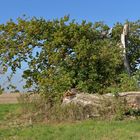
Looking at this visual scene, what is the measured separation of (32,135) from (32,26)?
7.32 metres

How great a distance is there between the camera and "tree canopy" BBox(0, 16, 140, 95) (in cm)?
1755

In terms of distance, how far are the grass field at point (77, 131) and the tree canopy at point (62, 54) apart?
3.86m

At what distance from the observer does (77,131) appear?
12016 millimetres

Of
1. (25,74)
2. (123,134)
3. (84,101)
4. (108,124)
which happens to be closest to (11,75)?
(25,74)

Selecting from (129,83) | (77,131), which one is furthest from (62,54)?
(77,131)

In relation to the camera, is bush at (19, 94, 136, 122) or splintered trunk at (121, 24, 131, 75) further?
splintered trunk at (121, 24, 131, 75)

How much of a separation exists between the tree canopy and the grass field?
3.86 metres

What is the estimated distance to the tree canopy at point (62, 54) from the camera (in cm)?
1755

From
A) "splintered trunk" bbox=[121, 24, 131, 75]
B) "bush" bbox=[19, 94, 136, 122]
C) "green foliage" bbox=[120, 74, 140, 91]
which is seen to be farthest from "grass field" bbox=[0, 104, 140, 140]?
"splintered trunk" bbox=[121, 24, 131, 75]

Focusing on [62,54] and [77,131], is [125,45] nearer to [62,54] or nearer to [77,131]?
[62,54]

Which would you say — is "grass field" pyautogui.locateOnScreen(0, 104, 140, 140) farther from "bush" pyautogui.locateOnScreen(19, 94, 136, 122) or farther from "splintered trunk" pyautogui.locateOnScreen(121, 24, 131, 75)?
"splintered trunk" pyautogui.locateOnScreen(121, 24, 131, 75)

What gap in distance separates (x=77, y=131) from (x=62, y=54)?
643 cm

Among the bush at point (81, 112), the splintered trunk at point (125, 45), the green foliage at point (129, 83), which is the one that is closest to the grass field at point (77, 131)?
the bush at point (81, 112)

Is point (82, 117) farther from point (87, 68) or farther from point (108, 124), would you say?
point (87, 68)
